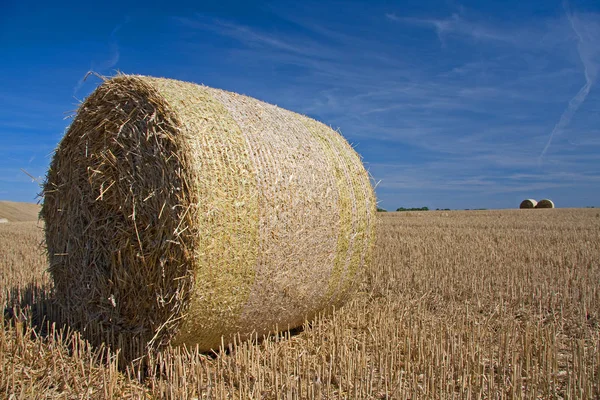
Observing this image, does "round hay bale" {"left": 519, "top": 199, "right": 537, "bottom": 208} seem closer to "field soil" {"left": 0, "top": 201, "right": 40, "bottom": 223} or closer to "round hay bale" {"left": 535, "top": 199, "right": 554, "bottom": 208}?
"round hay bale" {"left": 535, "top": 199, "right": 554, "bottom": 208}

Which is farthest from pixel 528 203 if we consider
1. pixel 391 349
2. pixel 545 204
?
pixel 391 349

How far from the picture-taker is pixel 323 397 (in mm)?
3221

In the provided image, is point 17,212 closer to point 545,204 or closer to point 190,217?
point 190,217

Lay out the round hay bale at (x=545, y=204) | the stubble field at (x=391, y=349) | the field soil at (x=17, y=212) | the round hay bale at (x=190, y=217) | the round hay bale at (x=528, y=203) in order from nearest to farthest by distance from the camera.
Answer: the stubble field at (x=391, y=349)
the round hay bale at (x=190, y=217)
the field soil at (x=17, y=212)
the round hay bale at (x=545, y=204)
the round hay bale at (x=528, y=203)

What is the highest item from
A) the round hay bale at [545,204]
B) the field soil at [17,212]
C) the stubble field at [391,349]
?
the round hay bale at [545,204]

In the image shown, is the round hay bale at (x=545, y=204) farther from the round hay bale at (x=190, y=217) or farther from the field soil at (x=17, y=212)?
the field soil at (x=17, y=212)

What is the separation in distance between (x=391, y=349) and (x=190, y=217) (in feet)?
6.56

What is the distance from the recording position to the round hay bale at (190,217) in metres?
3.45

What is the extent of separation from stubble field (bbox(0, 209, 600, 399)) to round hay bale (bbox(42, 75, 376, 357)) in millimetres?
296

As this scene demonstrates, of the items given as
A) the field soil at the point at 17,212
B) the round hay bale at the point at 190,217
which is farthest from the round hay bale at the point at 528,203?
the field soil at the point at 17,212

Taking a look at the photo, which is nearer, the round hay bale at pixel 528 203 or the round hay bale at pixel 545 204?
the round hay bale at pixel 545 204

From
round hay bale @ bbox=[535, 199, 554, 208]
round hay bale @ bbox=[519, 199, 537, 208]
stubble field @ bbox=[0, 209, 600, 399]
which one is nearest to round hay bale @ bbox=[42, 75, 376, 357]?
stubble field @ bbox=[0, 209, 600, 399]

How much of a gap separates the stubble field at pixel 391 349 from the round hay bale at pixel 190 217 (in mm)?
296

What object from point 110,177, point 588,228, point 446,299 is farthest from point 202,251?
point 588,228
